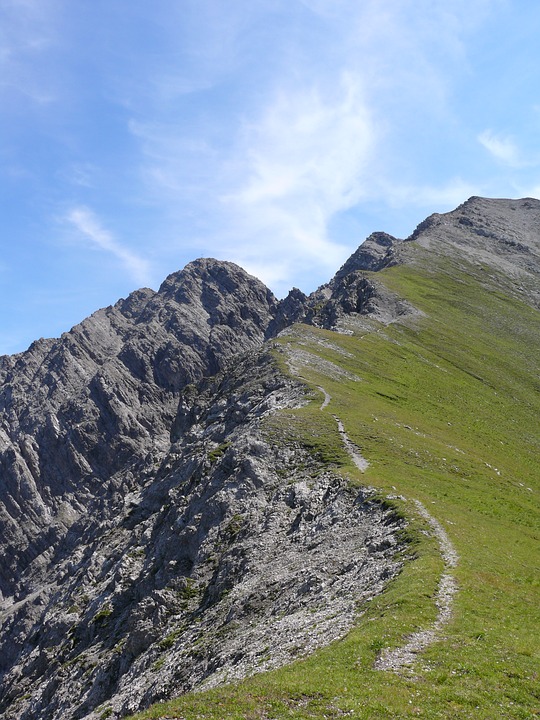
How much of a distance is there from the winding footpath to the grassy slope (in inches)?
17.3

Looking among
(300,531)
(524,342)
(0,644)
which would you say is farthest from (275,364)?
(0,644)

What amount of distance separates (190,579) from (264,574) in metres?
10.2

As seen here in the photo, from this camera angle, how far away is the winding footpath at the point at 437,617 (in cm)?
2153

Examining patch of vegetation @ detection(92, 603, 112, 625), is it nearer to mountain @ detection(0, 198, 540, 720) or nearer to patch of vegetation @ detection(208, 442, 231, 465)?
mountain @ detection(0, 198, 540, 720)

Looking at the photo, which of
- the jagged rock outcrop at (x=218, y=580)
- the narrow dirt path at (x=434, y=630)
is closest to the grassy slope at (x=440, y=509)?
the narrow dirt path at (x=434, y=630)

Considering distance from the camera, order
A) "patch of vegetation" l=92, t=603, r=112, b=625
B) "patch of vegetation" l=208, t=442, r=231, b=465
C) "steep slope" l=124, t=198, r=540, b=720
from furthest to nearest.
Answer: "patch of vegetation" l=208, t=442, r=231, b=465 → "patch of vegetation" l=92, t=603, r=112, b=625 → "steep slope" l=124, t=198, r=540, b=720

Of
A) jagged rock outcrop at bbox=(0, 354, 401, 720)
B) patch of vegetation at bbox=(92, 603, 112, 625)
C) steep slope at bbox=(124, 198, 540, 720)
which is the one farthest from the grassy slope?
patch of vegetation at bbox=(92, 603, 112, 625)

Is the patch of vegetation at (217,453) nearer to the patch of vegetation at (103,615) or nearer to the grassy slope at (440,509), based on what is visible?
the grassy slope at (440,509)

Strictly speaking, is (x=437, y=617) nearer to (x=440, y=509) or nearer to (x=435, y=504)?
(x=440, y=509)

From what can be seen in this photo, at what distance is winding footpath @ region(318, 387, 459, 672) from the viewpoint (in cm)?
2153

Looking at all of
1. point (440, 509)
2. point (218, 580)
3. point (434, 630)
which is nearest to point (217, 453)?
point (218, 580)

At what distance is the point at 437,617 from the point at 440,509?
60.9ft

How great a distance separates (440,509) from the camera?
4359cm

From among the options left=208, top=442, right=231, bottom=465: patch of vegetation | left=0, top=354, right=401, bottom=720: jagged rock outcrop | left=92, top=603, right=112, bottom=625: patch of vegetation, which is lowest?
left=92, top=603, right=112, bottom=625: patch of vegetation
